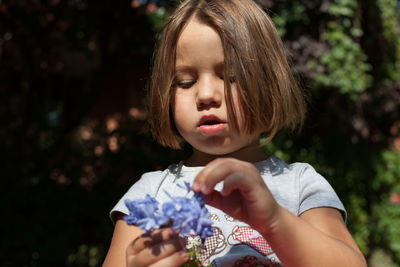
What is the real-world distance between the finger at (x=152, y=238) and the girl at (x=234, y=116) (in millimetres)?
32

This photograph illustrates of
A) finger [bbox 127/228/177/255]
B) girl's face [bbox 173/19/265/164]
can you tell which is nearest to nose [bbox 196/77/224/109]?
girl's face [bbox 173/19/265/164]

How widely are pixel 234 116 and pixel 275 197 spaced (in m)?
0.34

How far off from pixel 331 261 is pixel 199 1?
1147 mm

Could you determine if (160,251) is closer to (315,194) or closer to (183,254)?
(183,254)

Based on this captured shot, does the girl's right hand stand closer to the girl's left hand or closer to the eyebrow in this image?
the girl's left hand

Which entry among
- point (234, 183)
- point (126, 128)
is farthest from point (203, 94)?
point (126, 128)

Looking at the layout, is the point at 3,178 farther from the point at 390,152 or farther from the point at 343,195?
the point at 390,152

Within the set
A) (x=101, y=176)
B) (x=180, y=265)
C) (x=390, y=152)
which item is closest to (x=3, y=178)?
(x=101, y=176)

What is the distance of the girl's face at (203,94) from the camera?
154 centimetres

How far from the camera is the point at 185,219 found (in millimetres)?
1055

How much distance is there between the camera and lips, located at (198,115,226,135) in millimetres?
1553

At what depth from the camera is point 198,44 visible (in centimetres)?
158

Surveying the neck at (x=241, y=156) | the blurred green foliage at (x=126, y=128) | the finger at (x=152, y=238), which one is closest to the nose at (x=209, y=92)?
the neck at (x=241, y=156)

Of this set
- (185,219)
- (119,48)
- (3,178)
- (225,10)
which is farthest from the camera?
(119,48)
